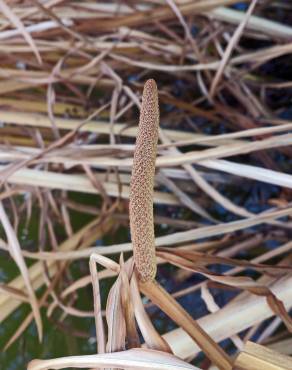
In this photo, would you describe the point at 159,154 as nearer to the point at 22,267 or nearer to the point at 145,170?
the point at 22,267

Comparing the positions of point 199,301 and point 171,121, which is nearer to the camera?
point 199,301

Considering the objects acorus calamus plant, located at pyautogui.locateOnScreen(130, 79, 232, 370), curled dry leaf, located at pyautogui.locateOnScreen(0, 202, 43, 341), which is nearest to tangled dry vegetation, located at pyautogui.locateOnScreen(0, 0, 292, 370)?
curled dry leaf, located at pyautogui.locateOnScreen(0, 202, 43, 341)

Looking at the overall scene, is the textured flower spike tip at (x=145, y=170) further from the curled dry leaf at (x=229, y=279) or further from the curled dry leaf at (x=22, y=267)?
the curled dry leaf at (x=22, y=267)

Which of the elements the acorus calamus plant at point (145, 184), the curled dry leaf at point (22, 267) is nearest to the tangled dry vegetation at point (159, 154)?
the curled dry leaf at point (22, 267)

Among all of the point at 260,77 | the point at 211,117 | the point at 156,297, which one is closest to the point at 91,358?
the point at 156,297

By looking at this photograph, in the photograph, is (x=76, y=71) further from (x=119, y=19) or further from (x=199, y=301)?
(x=199, y=301)

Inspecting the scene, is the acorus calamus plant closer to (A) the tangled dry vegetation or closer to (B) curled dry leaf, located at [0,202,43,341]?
(A) the tangled dry vegetation
